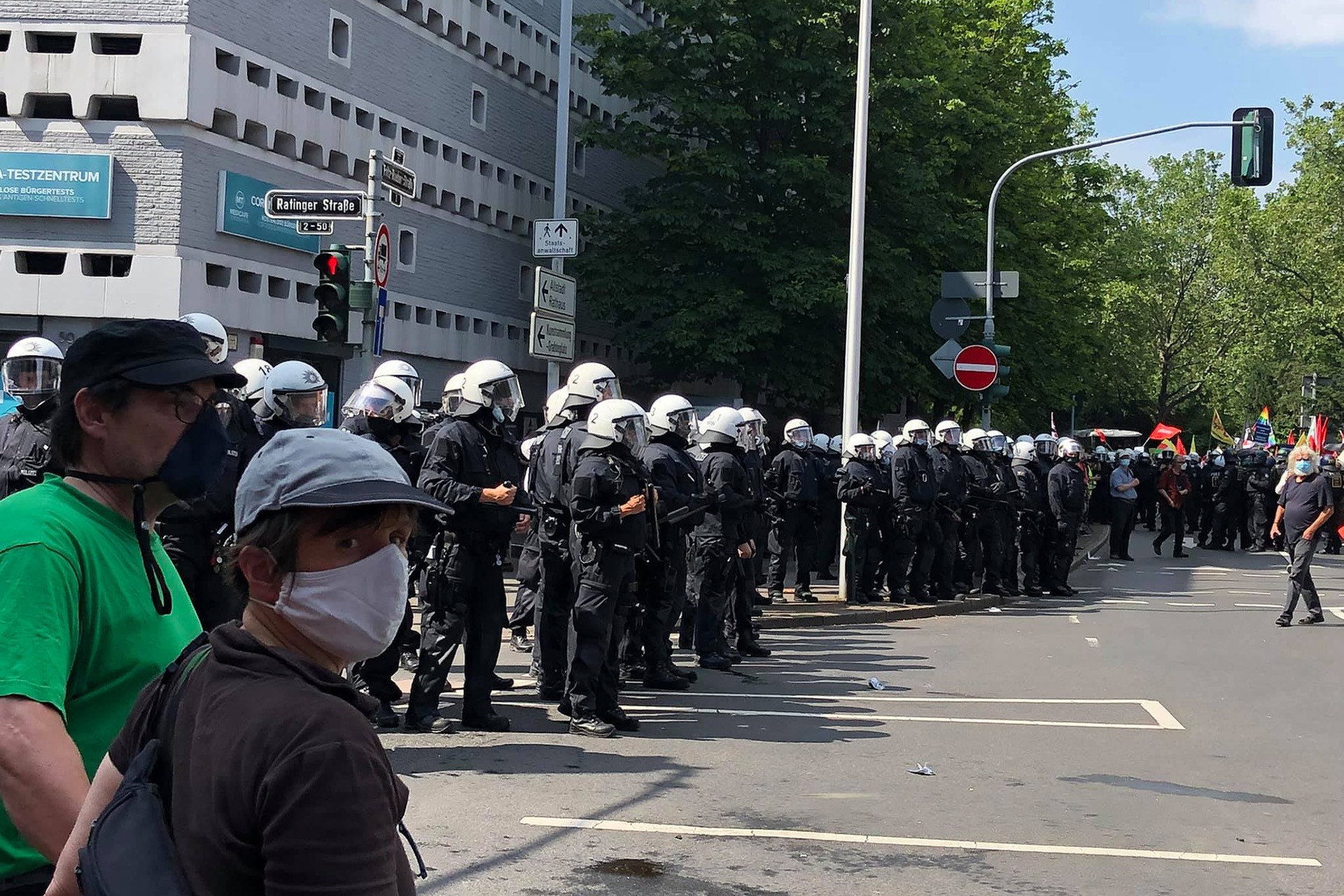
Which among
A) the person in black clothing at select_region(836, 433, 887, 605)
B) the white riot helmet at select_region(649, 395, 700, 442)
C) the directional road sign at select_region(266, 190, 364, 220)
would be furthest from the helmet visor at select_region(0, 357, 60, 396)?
the person in black clothing at select_region(836, 433, 887, 605)

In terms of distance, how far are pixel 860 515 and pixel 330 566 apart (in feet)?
54.5

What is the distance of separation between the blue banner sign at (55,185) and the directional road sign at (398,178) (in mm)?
8934

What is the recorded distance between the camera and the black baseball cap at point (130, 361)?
106 inches

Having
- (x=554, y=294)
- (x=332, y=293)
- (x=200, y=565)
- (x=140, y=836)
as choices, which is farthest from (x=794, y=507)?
(x=140, y=836)

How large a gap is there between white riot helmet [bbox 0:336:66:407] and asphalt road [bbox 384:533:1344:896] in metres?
2.73

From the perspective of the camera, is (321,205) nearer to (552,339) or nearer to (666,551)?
(552,339)

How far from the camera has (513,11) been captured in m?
32.4

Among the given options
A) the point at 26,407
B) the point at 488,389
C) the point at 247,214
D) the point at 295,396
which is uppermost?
the point at 247,214

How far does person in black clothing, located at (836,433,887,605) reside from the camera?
18.0 m

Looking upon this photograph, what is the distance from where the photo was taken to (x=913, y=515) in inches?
737

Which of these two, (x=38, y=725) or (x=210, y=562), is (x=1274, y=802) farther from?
(x=38, y=725)

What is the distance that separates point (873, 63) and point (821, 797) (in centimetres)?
2422

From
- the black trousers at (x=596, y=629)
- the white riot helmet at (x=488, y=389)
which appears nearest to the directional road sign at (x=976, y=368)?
the black trousers at (x=596, y=629)

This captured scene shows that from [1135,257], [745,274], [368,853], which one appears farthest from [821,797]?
[1135,257]
